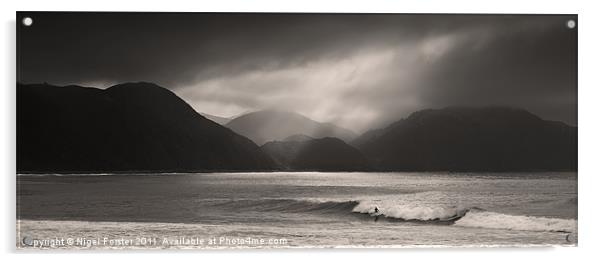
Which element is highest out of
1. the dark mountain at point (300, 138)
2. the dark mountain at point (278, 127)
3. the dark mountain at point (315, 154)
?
the dark mountain at point (278, 127)

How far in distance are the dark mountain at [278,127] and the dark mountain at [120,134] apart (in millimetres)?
48

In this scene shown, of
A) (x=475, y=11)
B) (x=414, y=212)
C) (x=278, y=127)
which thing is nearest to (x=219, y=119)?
(x=278, y=127)

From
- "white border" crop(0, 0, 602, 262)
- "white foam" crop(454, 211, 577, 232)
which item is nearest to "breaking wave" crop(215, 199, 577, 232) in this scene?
"white foam" crop(454, 211, 577, 232)

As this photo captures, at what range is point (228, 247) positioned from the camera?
11.0 ft

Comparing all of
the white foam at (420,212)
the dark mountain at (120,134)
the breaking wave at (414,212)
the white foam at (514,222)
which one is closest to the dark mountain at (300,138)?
the dark mountain at (120,134)

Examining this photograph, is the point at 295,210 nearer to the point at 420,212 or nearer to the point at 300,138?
the point at 300,138

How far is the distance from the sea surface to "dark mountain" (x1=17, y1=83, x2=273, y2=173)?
2.4 inches

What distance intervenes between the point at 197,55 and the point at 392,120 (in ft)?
3.12

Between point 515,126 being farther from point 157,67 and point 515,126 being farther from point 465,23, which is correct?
point 157,67

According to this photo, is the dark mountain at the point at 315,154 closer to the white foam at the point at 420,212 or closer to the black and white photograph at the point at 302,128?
the black and white photograph at the point at 302,128

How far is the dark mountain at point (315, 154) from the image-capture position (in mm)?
3389

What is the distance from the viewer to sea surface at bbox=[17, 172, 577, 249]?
10.9ft
